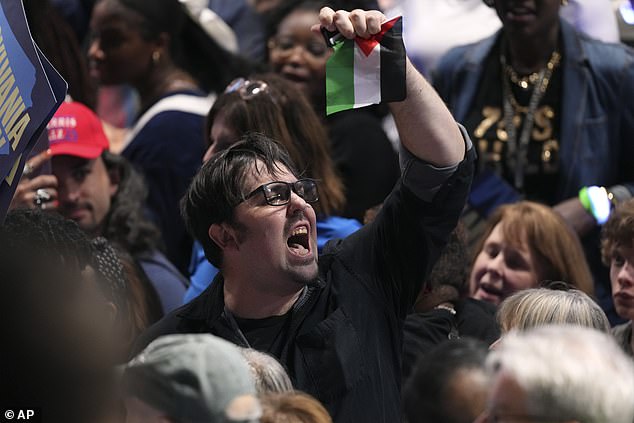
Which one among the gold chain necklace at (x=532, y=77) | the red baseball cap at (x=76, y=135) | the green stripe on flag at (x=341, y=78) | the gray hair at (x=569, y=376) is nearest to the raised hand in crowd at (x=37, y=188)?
the red baseball cap at (x=76, y=135)

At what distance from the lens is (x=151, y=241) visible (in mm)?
5852

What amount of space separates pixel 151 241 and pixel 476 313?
5.40 ft

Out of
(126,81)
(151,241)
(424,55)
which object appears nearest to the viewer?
(151,241)

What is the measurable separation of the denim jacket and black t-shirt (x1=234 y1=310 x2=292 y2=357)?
213 cm

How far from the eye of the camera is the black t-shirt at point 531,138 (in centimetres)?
605

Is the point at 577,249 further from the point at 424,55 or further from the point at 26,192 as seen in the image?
the point at 26,192

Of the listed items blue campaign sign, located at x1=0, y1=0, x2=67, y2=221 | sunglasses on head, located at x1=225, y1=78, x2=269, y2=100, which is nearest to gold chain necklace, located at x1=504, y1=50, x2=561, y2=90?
sunglasses on head, located at x1=225, y1=78, x2=269, y2=100

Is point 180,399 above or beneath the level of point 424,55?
above

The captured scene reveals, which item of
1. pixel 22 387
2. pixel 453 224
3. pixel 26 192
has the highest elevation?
pixel 22 387

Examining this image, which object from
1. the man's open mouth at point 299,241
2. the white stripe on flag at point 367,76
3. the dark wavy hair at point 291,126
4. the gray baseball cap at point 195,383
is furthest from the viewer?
the dark wavy hair at point 291,126

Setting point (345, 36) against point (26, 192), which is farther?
point (26, 192)

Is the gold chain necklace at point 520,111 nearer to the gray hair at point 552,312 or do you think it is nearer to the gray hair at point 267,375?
the gray hair at point 552,312

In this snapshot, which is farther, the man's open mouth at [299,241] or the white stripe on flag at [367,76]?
the man's open mouth at [299,241]

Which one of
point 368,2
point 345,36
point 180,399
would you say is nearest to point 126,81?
point 368,2
